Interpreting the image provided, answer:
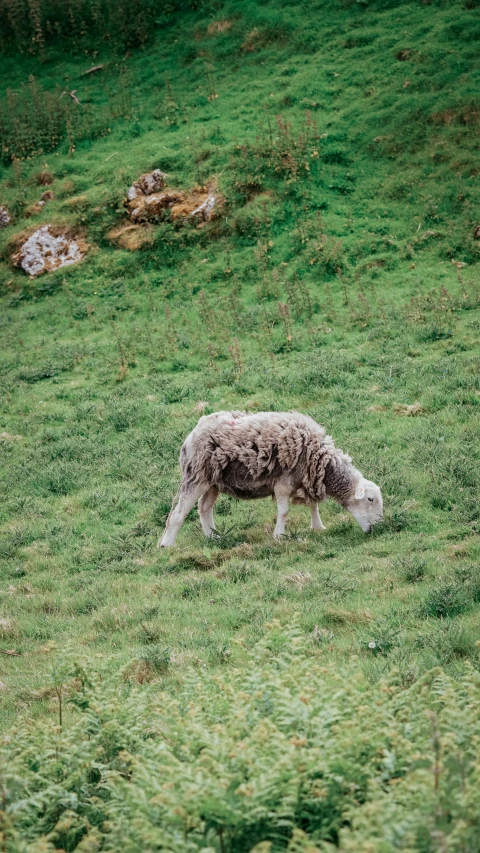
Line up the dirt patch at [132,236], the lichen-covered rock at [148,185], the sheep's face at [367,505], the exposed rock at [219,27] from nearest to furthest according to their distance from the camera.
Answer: the sheep's face at [367,505] < the dirt patch at [132,236] < the lichen-covered rock at [148,185] < the exposed rock at [219,27]

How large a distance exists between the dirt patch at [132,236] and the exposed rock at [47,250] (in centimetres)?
106

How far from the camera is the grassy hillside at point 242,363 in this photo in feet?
24.2

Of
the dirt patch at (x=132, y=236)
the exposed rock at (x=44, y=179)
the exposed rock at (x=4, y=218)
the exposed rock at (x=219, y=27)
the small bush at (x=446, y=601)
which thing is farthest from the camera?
the exposed rock at (x=219, y=27)

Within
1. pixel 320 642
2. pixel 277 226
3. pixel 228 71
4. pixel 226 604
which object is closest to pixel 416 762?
pixel 320 642

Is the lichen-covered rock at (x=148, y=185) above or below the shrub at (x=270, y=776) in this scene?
below

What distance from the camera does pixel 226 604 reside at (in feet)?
31.2

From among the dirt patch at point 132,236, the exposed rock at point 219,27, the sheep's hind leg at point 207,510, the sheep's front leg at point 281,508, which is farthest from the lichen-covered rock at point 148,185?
the sheep's front leg at point 281,508

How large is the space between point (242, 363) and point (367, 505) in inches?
308

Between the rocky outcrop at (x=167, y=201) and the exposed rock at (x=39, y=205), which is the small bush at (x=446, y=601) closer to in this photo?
the rocky outcrop at (x=167, y=201)

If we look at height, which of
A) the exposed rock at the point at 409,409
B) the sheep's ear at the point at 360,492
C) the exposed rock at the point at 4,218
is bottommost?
the exposed rock at the point at 409,409

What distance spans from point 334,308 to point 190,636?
13381 millimetres

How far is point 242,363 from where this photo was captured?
1872cm

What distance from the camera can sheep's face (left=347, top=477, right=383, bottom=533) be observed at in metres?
11.5

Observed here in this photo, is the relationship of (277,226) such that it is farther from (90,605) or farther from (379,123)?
(90,605)
